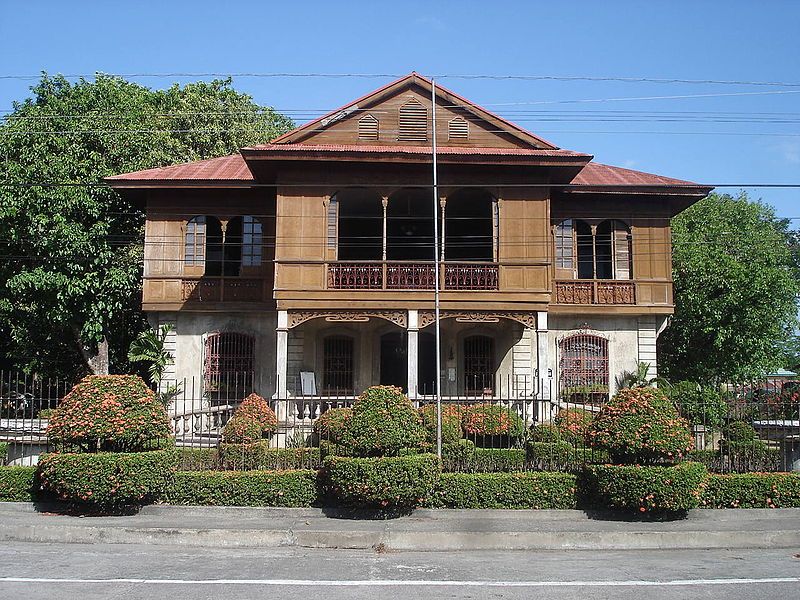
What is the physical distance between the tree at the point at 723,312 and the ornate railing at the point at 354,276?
12305mm

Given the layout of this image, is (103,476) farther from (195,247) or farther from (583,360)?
(583,360)

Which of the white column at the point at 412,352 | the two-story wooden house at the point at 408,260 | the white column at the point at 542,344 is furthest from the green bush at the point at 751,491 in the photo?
the white column at the point at 412,352

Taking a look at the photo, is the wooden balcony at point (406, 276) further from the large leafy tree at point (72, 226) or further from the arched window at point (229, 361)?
the large leafy tree at point (72, 226)

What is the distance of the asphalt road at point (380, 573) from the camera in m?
8.53

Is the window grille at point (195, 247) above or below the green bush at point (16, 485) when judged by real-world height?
above

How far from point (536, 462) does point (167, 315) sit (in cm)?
1314

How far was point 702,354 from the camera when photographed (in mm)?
27969

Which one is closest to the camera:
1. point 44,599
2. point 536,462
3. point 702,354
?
point 44,599

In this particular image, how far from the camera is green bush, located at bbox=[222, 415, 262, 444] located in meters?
15.8

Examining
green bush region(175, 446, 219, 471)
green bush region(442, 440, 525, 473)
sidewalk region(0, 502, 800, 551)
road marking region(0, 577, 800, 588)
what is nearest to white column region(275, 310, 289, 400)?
green bush region(175, 446, 219, 471)

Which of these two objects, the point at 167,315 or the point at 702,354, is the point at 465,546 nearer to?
the point at 167,315

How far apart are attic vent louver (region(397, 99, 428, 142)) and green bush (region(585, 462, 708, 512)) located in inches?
474

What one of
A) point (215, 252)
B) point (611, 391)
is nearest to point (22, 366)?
point (215, 252)

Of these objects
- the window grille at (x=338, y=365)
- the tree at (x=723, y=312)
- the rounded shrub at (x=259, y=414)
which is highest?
the tree at (x=723, y=312)
